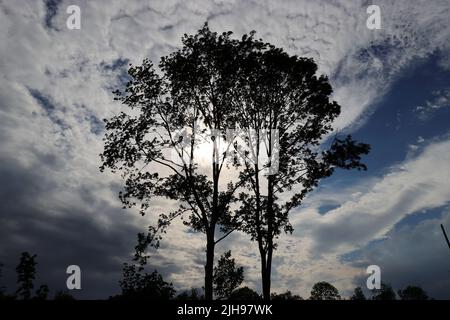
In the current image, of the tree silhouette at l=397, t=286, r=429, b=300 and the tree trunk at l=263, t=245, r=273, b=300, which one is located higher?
the tree trunk at l=263, t=245, r=273, b=300

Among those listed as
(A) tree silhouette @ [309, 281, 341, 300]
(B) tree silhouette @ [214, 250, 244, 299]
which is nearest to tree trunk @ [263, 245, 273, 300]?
(B) tree silhouette @ [214, 250, 244, 299]

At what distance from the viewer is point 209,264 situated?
1964 cm

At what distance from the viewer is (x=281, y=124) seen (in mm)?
23219

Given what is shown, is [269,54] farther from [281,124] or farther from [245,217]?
[245,217]

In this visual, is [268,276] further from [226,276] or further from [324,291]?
[324,291]

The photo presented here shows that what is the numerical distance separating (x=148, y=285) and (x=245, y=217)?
11.9 meters

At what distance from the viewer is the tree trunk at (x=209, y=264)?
18984 mm

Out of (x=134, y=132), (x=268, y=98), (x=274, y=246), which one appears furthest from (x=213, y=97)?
(x=274, y=246)

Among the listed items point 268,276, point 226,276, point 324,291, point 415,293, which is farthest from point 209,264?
point 415,293

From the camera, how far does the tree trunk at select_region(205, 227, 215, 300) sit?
19.0 metres

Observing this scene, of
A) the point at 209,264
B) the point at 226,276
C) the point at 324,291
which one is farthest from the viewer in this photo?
the point at 324,291

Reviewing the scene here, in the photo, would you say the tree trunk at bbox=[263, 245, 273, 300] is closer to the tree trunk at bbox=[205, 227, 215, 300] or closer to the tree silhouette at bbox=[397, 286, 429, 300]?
the tree trunk at bbox=[205, 227, 215, 300]

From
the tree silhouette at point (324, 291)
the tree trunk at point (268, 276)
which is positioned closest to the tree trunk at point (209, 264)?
→ the tree trunk at point (268, 276)

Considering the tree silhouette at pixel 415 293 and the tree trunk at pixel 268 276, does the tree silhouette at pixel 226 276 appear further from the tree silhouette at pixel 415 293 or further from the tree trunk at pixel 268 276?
the tree silhouette at pixel 415 293
